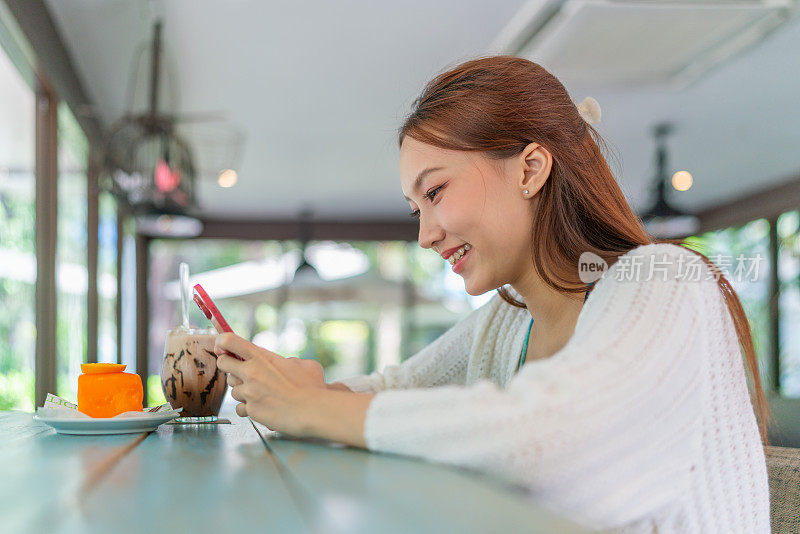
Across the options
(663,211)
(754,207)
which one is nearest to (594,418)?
(663,211)

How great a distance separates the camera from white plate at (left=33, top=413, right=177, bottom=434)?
3.21ft

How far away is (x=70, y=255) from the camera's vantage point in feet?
13.3

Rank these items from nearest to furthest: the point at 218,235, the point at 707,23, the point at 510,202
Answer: the point at 510,202
the point at 707,23
the point at 218,235

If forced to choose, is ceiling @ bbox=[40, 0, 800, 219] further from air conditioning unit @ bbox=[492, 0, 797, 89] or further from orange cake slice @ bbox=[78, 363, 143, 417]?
orange cake slice @ bbox=[78, 363, 143, 417]

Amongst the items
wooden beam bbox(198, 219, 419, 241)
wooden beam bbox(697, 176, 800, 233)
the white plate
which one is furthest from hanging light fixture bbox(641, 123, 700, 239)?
the white plate

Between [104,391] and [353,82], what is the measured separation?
3.58 meters

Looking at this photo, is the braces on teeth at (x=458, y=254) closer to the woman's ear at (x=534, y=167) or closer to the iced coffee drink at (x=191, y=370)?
the woman's ear at (x=534, y=167)

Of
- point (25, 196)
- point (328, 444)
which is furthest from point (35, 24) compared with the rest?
point (328, 444)

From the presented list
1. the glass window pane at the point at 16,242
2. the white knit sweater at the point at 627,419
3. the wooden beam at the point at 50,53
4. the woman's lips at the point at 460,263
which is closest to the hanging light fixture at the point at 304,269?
the wooden beam at the point at 50,53

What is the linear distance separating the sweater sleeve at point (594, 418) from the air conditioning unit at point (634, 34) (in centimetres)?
219

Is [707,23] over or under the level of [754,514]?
over

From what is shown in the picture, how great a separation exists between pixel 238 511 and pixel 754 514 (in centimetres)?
79

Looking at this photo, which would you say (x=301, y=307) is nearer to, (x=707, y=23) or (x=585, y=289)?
(x=707, y=23)

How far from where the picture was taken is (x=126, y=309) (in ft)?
24.1
